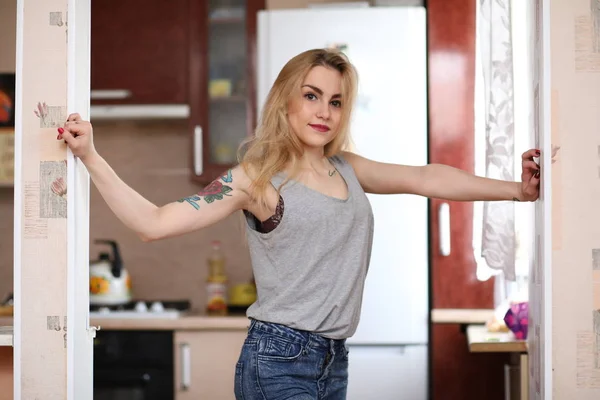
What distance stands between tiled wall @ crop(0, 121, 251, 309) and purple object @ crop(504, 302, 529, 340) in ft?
5.12

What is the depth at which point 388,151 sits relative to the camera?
3152 mm

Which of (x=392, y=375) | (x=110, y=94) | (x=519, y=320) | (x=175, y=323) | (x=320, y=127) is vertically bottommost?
(x=392, y=375)

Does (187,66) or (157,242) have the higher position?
(187,66)

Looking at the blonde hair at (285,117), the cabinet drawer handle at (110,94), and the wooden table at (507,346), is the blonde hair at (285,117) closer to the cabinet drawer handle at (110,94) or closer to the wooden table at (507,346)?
the wooden table at (507,346)

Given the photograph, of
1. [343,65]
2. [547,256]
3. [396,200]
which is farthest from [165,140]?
[547,256]

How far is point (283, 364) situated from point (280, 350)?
0.03 m

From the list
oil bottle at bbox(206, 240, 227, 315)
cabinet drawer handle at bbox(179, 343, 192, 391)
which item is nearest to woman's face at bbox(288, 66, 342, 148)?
cabinet drawer handle at bbox(179, 343, 192, 391)

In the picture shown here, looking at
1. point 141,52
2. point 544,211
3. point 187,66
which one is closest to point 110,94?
point 141,52

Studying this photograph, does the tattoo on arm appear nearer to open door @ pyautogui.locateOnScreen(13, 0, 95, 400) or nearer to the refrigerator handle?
open door @ pyautogui.locateOnScreen(13, 0, 95, 400)

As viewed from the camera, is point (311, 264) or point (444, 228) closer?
point (311, 264)

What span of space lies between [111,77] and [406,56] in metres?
1.34

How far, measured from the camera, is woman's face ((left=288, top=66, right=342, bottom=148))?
1849 millimetres

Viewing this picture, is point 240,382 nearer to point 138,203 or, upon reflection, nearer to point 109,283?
point 138,203

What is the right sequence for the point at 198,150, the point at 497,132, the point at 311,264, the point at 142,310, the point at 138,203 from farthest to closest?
the point at 198,150 < the point at 142,310 < the point at 497,132 < the point at 311,264 < the point at 138,203
